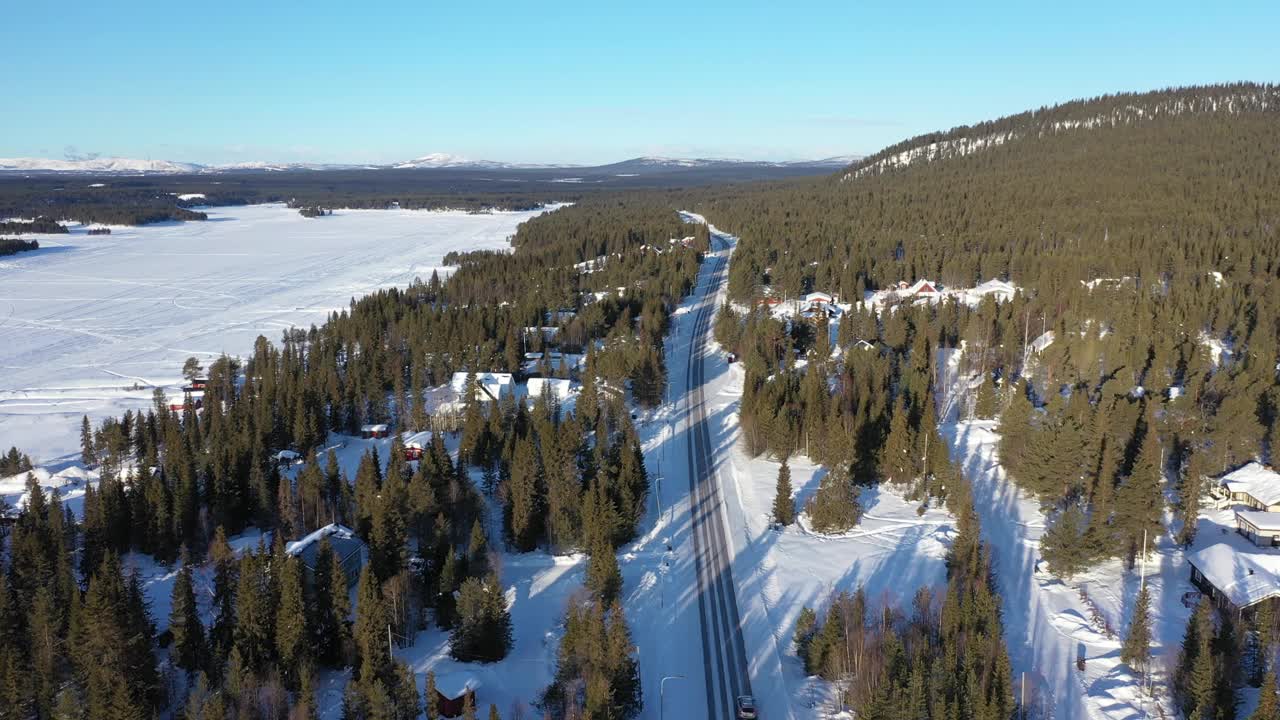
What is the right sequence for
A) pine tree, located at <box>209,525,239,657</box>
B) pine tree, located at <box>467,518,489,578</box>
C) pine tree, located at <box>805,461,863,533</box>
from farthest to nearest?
1. pine tree, located at <box>805,461,863,533</box>
2. pine tree, located at <box>467,518,489,578</box>
3. pine tree, located at <box>209,525,239,657</box>

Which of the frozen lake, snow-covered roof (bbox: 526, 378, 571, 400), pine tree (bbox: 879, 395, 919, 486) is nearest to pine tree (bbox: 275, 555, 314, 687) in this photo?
pine tree (bbox: 879, 395, 919, 486)

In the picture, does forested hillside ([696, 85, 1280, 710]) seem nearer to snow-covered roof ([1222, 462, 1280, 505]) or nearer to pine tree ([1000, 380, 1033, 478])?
pine tree ([1000, 380, 1033, 478])

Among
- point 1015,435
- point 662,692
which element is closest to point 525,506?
point 662,692

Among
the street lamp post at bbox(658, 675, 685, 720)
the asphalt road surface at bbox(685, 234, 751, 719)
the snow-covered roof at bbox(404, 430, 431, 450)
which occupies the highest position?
the snow-covered roof at bbox(404, 430, 431, 450)

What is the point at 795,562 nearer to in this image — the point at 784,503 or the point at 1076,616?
the point at 784,503

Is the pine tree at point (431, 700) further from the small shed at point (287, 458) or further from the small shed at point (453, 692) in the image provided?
the small shed at point (287, 458)

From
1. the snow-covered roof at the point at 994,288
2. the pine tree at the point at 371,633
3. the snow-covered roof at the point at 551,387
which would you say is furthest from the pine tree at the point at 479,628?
the snow-covered roof at the point at 994,288

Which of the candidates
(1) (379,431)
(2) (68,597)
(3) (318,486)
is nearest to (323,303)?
(1) (379,431)
